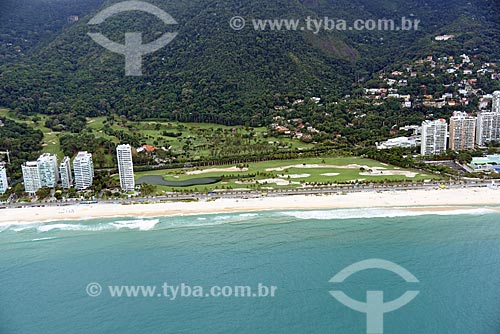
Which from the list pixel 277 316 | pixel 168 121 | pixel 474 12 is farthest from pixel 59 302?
pixel 474 12

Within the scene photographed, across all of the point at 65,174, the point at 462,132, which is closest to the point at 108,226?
the point at 65,174

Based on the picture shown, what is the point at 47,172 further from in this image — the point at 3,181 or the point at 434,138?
the point at 434,138

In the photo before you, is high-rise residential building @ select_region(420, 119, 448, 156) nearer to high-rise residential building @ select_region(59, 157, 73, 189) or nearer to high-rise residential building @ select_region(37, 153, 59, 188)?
high-rise residential building @ select_region(59, 157, 73, 189)

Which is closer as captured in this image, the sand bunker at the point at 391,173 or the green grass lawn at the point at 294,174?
the green grass lawn at the point at 294,174

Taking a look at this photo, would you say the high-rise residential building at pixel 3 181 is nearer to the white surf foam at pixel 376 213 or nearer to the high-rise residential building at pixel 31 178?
the high-rise residential building at pixel 31 178

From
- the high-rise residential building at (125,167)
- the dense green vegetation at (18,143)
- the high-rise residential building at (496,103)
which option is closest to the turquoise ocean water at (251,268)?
the high-rise residential building at (125,167)
